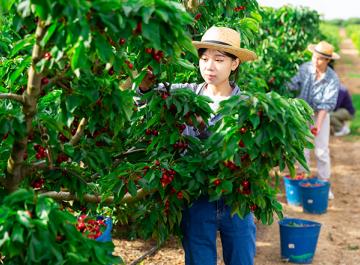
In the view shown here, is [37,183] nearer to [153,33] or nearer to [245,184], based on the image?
[245,184]

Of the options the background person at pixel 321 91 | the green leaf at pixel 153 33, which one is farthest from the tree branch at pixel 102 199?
the background person at pixel 321 91

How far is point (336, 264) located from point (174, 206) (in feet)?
9.39

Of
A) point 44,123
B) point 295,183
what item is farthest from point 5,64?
point 295,183

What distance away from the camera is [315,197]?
7559mm

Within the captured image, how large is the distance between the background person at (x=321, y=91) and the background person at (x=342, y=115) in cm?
450

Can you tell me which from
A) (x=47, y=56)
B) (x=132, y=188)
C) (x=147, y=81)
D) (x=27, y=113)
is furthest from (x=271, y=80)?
(x=47, y=56)

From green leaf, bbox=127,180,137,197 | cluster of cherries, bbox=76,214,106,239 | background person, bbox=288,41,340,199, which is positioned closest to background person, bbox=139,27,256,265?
green leaf, bbox=127,180,137,197

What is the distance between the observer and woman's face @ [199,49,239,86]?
3.80 meters

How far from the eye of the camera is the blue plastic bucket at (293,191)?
7808 millimetres

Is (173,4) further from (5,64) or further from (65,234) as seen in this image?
(5,64)

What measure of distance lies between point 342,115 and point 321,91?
4.82 meters

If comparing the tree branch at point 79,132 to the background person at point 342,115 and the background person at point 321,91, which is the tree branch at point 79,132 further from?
the background person at point 342,115

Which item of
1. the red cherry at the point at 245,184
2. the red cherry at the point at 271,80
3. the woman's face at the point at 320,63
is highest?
the woman's face at the point at 320,63

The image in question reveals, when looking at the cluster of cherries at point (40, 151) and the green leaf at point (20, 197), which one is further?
the cluster of cherries at point (40, 151)
